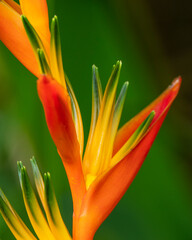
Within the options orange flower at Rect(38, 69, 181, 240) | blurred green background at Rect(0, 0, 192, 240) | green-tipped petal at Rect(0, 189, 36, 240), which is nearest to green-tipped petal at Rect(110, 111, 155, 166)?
orange flower at Rect(38, 69, 181, 240)

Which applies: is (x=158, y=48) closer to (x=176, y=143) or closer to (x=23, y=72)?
(x=176, y=143)

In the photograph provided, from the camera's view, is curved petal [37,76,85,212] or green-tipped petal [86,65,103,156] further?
green-tipped petal [86,65,103,156]

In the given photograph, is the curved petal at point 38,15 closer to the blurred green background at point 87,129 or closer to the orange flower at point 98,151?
the orange flower at point 98,151

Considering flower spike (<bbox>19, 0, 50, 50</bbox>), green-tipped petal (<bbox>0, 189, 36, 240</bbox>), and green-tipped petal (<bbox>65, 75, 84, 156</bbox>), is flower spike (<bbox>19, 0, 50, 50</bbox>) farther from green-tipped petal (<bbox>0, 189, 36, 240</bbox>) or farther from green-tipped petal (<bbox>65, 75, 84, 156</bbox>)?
green-tipped petal (<bbox>0, 189, 36, 240</bbox>)

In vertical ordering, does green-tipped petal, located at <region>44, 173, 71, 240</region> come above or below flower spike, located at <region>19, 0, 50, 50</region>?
below

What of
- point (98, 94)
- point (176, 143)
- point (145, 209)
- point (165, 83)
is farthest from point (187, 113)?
point (98, 94)

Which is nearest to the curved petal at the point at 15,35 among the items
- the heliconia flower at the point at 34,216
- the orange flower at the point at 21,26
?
the orange flower at the point at 21,26
